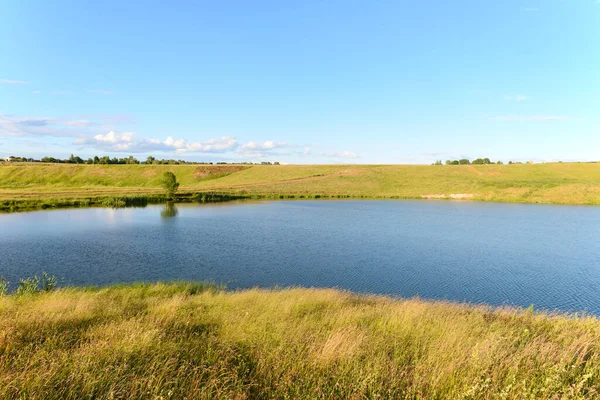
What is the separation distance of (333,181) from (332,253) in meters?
74.3

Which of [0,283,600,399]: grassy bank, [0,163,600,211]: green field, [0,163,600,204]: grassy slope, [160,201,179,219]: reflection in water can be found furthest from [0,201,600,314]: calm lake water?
[0,163,600,204]: grassy slope

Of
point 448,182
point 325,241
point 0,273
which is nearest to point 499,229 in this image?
point 325,241

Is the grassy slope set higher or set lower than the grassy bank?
higher

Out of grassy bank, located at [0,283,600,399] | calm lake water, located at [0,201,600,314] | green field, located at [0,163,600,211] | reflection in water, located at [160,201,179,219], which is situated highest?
green field, located at [0,163,600,211]

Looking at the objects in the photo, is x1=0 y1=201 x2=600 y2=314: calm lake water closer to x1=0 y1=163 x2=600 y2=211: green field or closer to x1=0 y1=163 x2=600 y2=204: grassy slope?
x1=0 y1=163 x2=600 y2=211: green field

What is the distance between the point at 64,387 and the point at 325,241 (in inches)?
1083

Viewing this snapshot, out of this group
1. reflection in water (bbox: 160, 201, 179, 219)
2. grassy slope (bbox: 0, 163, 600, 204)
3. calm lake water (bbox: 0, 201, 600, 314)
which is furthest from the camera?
grassy slope (bbox: 0, 163, 600, 204)

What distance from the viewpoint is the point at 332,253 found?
27.2 metres

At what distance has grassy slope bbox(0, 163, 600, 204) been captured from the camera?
7744 centimetres

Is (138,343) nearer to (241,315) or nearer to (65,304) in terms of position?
(241,315)

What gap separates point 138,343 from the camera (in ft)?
22.1

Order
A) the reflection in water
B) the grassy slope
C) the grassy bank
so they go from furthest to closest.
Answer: the grassy slope → the reflection in water → the grassy bank

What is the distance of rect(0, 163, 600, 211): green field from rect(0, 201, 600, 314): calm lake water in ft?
106

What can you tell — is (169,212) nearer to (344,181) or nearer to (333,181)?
(333,181)
